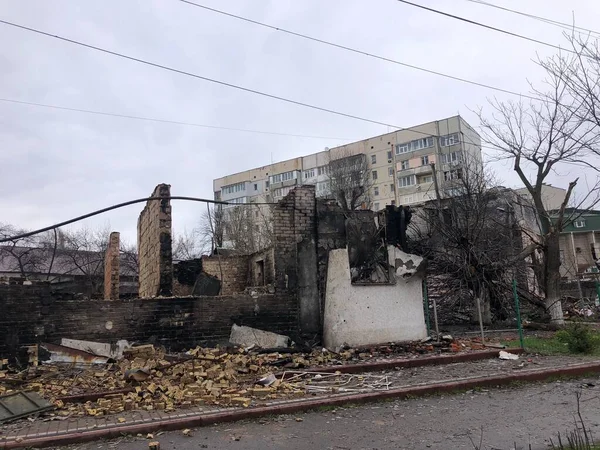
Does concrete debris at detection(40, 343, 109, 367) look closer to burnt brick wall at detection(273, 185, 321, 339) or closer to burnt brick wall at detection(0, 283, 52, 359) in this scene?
burnt brick wall at detection(0, 283, 52, 359)

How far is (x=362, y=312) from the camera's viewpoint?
33.6ft

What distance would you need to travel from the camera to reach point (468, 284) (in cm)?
1484

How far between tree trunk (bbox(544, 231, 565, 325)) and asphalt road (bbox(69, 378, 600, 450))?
25.8ft

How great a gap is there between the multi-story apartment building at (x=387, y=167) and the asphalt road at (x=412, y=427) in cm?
3587

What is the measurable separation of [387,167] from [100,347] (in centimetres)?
4596

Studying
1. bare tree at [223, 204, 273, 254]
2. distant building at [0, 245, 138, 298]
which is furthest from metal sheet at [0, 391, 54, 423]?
bare tree at [223, 204, 273, 254]

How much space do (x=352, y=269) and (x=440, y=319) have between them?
6126 millimetres

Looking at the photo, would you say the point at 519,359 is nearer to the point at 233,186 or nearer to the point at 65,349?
the point at 65,349

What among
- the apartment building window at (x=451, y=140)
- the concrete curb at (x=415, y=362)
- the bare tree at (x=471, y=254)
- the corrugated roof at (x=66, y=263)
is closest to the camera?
the concrete curb at (x=415, y=362)

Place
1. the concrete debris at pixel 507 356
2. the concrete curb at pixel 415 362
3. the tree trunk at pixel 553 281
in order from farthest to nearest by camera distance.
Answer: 1. the tree trunk at pixel 553 281
2. the concrete debris at pixel 507 356
3. the concrete curb at pixel 415 362

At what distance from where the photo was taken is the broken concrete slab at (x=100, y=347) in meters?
8.20

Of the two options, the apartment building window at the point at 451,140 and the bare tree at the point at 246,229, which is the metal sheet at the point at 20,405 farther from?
the apartment building window at the point at 451,140

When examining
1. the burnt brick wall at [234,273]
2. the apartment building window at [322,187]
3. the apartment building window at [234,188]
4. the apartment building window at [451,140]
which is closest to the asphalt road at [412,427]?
the burnt brick wall at [234,273]

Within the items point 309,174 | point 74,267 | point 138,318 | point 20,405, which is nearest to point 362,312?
point 138,318
